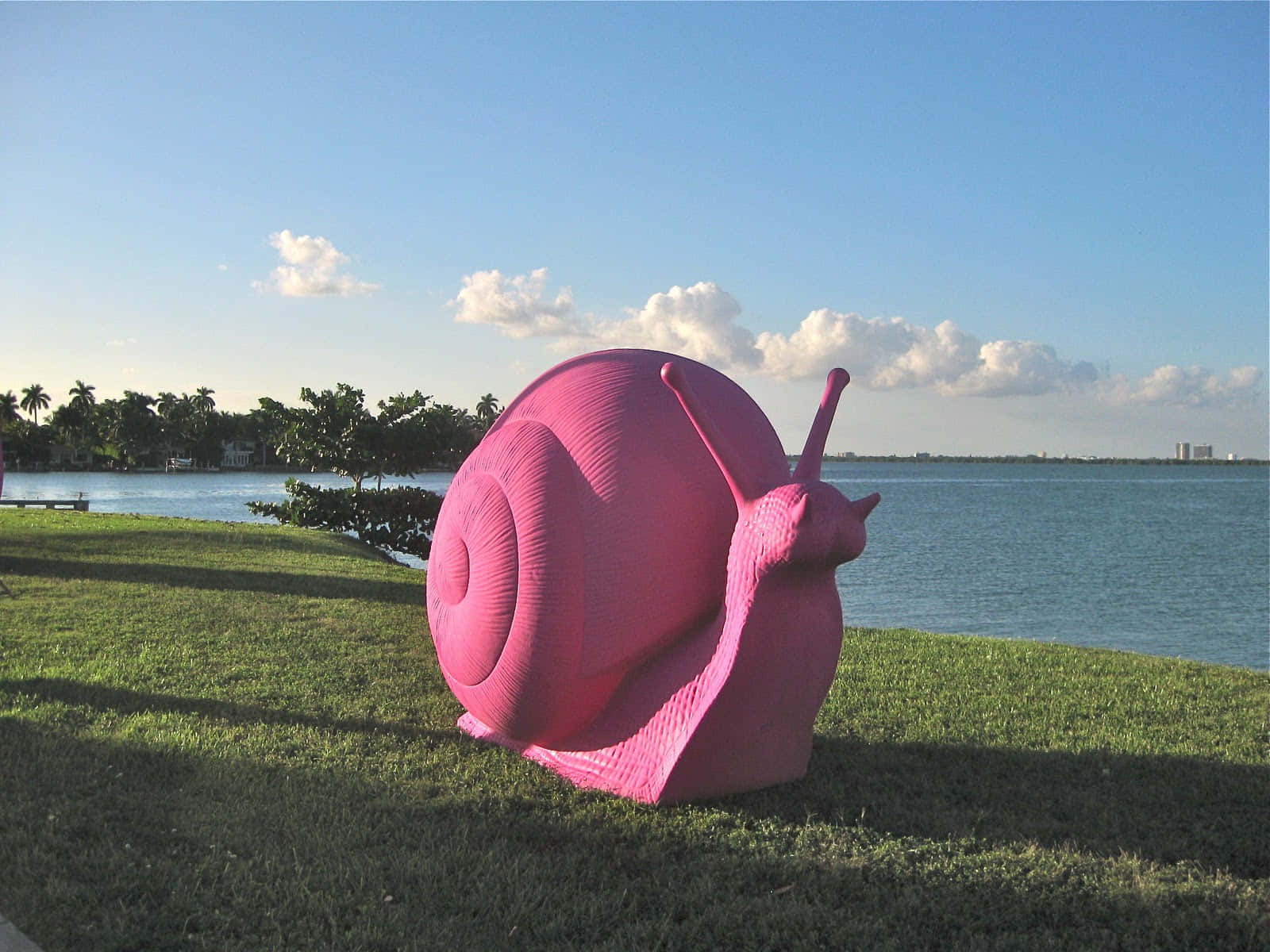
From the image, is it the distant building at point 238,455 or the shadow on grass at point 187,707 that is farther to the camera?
the distant building at point 238,455

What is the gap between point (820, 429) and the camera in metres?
4.86

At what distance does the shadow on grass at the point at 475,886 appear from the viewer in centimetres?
372

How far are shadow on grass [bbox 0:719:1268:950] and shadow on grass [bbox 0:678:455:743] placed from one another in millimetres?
1307

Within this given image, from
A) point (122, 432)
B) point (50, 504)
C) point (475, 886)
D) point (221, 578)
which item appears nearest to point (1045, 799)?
point (475, 886)

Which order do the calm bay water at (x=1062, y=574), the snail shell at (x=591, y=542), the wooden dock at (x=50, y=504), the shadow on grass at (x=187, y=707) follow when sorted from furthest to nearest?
the wooden dock at (x=50, y=504) < the calm bay water at (x=1062, y=574) < the shadow on grass at (x=187, y=707) < the snail shell at (x=591, y=542)

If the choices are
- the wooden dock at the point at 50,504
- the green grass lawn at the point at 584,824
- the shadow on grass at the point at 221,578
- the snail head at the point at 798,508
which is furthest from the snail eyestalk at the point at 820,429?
the wooden dock at the point at 50,504

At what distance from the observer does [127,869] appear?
417 centimetres

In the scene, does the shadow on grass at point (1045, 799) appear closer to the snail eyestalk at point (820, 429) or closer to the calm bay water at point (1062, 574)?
the snail eyestalk at point (820, 429)

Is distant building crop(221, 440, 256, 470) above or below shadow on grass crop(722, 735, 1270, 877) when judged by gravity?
above

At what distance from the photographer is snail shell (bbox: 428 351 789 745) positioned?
201 inches

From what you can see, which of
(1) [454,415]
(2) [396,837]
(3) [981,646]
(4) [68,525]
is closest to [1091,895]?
(2) [396,837]

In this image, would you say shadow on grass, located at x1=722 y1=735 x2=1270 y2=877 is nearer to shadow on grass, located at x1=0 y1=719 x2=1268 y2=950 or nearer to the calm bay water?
shadow on grass, located at x1=0 y1=719 x2=1268 y2=950

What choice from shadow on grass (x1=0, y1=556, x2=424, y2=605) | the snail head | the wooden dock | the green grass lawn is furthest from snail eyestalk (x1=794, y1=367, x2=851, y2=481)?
the wooden dock

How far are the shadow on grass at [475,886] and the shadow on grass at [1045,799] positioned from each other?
1.78 ft
